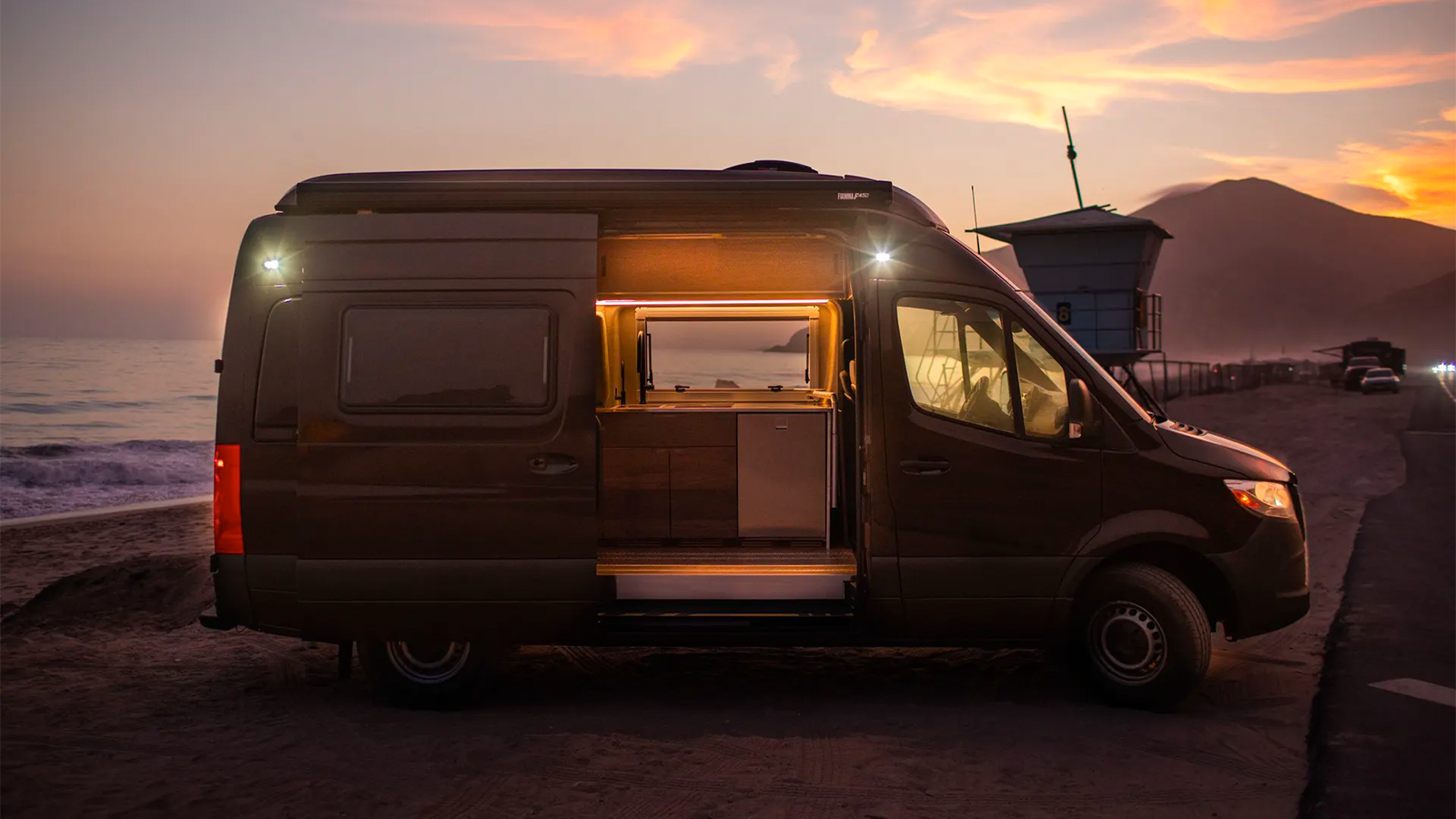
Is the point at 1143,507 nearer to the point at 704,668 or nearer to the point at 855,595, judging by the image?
the point at 855,595

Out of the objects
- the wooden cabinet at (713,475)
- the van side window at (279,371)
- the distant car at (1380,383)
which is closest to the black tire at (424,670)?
the van side window at (279,371)

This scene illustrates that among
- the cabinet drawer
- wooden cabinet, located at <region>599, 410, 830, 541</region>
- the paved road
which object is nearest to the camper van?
the paved road

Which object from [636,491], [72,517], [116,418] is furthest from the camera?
[116,418]

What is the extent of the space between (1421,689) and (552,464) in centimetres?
506

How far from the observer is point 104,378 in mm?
56156

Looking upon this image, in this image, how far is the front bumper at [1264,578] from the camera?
6352 millimetres

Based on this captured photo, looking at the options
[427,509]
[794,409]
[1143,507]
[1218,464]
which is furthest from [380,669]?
[1218,464]

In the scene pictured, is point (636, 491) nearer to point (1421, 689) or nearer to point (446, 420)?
point (446, 420)

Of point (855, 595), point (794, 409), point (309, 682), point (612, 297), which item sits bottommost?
point (309, 682)

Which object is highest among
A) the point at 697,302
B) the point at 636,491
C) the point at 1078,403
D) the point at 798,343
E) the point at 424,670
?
the point at 697,302

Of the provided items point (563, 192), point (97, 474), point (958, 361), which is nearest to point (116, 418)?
point (97, 474)

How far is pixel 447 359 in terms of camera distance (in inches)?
246

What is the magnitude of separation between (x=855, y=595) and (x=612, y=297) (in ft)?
9.52

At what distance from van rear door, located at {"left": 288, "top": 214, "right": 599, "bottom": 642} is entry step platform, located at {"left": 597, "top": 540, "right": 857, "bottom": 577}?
570mm
